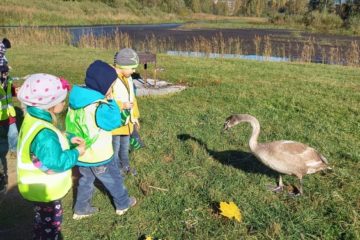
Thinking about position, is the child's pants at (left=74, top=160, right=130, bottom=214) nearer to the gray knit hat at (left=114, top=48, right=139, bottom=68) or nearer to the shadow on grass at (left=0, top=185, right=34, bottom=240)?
the shadow on grass at (left=0, top=185, right=34, bottom=240)

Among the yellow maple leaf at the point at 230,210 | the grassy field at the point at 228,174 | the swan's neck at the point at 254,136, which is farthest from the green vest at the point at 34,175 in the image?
the swan's neck at the point at 254,136

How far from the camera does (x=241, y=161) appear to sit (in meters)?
6.37

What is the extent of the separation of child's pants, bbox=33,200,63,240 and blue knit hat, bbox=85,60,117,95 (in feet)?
3.94

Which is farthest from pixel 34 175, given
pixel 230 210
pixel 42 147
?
pixel 230 210

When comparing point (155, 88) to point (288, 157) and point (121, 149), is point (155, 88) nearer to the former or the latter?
point (121, 149)

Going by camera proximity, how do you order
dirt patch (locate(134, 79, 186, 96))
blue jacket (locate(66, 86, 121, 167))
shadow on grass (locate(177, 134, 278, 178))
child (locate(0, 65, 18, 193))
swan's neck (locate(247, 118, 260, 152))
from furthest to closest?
dirt patch (locate(134, 79, 186, 96))
shadow on grass (locate(177, 134, 278, 178))
child (locate(0, 65, 18, 193))
swan's neck (locate(247, 118, 260, 152))
blue jacket (locate(66, 86, 121, 167))

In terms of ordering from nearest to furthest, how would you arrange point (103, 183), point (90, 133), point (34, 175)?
point (34, 175) < point (90, 133) < point (103, 183)

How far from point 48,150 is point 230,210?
233 centimetres

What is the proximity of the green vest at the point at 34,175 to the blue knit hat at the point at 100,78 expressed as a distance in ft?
2.36

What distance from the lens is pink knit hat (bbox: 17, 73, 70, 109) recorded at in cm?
334

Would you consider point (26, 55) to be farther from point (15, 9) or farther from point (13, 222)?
point (15, 9)

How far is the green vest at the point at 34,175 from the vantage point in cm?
340

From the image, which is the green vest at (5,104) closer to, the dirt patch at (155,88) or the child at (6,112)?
the child at (6,112)

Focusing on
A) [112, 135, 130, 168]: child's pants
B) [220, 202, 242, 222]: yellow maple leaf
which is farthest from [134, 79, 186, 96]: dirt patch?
[220, 202, 242, 222]: yellow maple leaf
